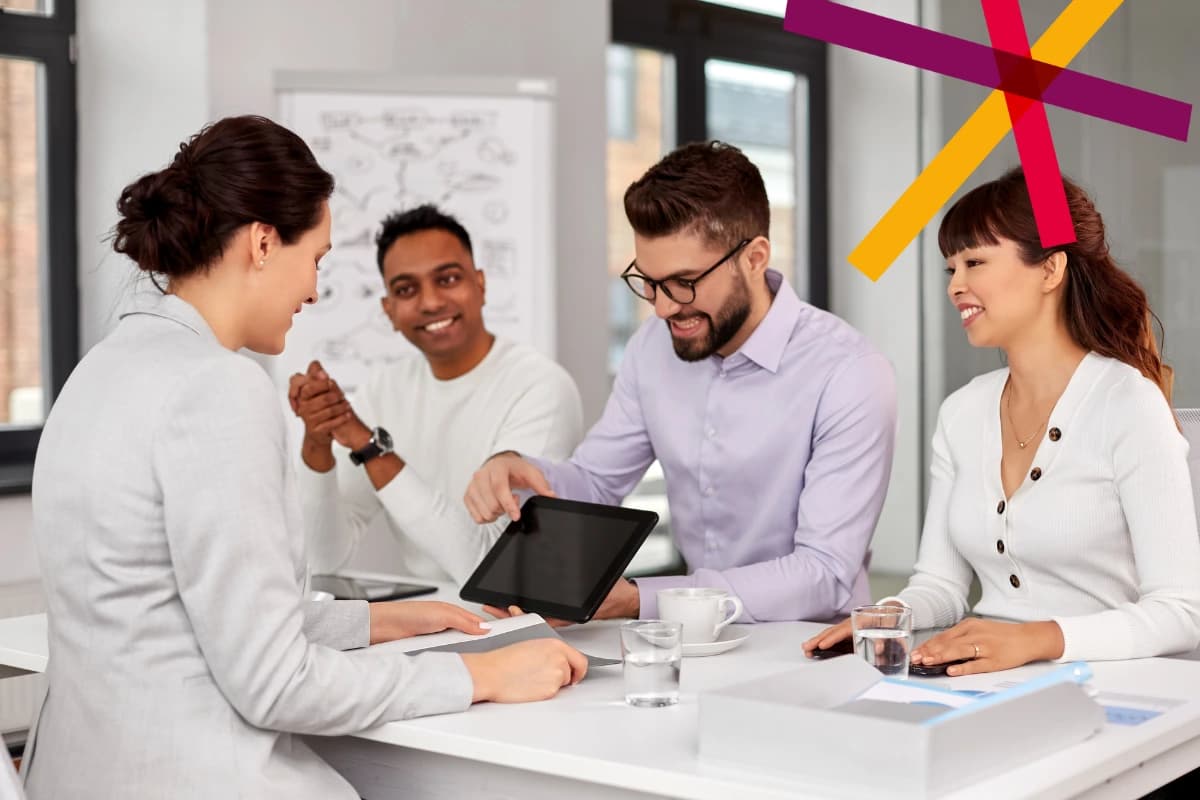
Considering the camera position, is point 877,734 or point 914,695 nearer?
point 877,734

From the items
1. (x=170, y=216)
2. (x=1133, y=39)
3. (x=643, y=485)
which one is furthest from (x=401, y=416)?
(x=643, y=485)

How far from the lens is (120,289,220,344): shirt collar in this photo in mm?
1578

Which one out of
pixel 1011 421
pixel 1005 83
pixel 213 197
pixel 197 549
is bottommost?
pixel 197 549

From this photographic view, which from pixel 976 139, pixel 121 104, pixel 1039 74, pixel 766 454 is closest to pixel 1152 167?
pixel 1039 74

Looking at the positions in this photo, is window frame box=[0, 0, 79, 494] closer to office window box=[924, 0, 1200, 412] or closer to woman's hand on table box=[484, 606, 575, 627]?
woman's hand on table box=[484, 606, 575, 627]

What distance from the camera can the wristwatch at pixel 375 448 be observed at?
2625 mm

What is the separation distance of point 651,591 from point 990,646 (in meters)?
A: 0.58

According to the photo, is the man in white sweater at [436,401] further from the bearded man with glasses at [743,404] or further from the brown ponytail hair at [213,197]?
the brown ponytail hair at [213,197]

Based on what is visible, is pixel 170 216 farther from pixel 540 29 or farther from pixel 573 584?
pixel 540 29

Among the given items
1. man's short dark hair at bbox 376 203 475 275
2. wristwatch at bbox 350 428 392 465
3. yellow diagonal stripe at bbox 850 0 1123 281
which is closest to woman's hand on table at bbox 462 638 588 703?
wristwatch at bbox 350 428 392 465

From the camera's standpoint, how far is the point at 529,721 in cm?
155

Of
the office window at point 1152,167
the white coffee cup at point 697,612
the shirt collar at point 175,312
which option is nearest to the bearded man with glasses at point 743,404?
the white coffee cup at point 697,612

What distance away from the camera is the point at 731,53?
582 centimetres

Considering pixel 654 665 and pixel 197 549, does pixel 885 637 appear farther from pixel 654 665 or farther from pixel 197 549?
pixel 197 549
